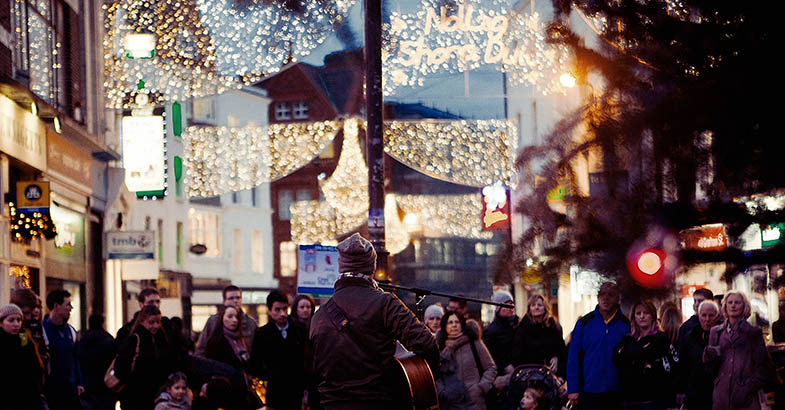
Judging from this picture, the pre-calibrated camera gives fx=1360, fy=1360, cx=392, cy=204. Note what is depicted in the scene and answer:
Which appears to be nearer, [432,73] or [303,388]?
[303,388]

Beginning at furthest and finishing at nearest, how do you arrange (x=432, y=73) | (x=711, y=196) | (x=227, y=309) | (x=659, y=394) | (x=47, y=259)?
1. (x=47, y=259)
2. (x=432, y=73)
3. (x=227, y=309)
4. (x=659, y=394)
5. (x=711, y=196)

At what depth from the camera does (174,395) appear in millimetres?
11523

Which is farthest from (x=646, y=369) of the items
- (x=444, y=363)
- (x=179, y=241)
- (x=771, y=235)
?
(x=179, y=241)

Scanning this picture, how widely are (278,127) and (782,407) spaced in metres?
13.6

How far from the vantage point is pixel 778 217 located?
3826mm

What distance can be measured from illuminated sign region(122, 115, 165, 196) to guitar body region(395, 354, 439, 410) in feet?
66.0

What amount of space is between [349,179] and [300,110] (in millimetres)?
40534

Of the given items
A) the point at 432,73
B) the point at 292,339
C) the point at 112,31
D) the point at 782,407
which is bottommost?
the point at 782,407

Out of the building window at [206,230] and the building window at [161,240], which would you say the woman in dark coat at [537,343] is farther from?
the building window at [206,230]

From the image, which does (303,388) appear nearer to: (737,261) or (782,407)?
(782,407)

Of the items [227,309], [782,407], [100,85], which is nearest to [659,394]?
[782,407]

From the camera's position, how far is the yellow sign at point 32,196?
63.9 feet

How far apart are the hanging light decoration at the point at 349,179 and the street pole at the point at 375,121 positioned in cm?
1709

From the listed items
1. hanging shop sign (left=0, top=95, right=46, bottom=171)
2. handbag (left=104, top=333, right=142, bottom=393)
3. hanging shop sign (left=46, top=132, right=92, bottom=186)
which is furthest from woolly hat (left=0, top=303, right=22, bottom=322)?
hanging shop sign (left=46, top=132, right=92, bottom=186)
